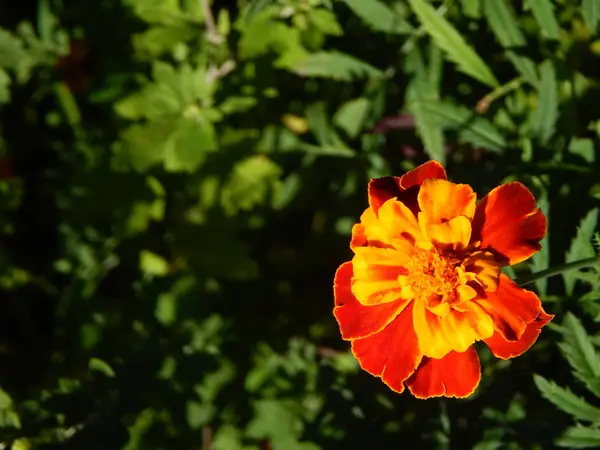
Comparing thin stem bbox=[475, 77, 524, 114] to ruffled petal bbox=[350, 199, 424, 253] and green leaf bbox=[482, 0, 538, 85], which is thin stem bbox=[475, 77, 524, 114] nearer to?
green leaf bbox=[482, 0, 538, 85]

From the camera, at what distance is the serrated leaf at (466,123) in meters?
1.55

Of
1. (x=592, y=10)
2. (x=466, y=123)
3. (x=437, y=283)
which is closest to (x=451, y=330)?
(x=437, y=283)

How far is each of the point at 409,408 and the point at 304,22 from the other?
1.08 meters

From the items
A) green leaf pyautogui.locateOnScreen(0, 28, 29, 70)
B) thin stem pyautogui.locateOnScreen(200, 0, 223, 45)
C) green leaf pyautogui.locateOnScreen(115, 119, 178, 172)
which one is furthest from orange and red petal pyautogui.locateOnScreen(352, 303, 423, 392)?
green leaf pyautogui.locateOnScreen(0, 28, 29, 70)

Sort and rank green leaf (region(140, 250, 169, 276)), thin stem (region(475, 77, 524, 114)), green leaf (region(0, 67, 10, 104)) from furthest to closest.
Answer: green leaf (region(140, 250, 169, 276)) < green leaf (region(0, 67, 10, 104)) < thin stem (region(475, 77, 524, 114))

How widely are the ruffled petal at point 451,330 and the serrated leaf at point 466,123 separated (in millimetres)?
547

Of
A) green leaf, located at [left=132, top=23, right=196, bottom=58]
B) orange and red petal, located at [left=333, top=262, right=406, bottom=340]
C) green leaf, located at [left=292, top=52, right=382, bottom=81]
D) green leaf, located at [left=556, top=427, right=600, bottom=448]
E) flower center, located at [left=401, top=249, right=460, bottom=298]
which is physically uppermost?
green leaf, located at [left=132, top=23, right=196, bottom=58]

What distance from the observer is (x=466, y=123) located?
1563 mm

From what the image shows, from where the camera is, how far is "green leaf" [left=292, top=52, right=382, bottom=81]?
1772mm

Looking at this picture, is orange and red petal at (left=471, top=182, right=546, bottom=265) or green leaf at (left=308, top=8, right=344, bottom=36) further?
green leaf at (left=308, top=8, right=344, bottom=36)

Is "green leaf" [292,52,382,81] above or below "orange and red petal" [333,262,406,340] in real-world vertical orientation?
above

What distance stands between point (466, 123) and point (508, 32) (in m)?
0.23

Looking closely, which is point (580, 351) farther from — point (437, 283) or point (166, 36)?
point (166, 36)

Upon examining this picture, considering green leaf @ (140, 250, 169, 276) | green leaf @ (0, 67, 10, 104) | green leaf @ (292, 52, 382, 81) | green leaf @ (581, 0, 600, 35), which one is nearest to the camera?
green leaf @ (581, 0, 600, 35)
